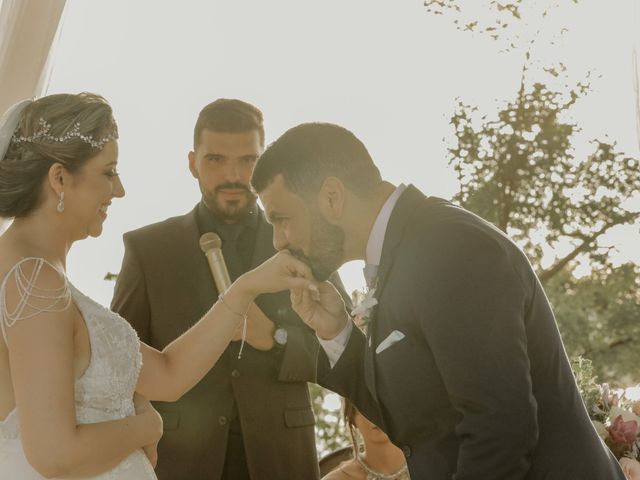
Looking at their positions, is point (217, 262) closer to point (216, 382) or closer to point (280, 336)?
point (280, 336)

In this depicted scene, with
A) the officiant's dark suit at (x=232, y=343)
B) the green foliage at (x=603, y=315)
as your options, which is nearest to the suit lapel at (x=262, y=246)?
the officiant's dark suit at (x=232, y=343)

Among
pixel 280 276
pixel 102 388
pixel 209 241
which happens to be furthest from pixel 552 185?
pixel 102 388

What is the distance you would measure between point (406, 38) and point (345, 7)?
1.42 ft

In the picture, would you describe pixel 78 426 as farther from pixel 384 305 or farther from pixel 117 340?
pixel 384 305

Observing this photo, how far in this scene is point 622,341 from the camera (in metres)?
8.76

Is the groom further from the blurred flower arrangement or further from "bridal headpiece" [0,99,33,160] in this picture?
the blurred flower arrangement

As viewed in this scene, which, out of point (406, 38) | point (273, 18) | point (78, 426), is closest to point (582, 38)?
point (406, 38)

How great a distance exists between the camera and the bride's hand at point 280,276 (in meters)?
2.71

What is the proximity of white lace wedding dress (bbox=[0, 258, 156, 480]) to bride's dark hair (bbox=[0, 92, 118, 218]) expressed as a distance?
0.17 meters

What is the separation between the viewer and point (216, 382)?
3.65 m

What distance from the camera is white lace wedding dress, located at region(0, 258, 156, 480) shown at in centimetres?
243

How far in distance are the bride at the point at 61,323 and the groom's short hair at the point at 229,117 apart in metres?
1.22

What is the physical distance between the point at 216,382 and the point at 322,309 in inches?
40.7

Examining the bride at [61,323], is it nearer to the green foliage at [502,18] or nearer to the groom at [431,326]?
the groom at [431,326]
